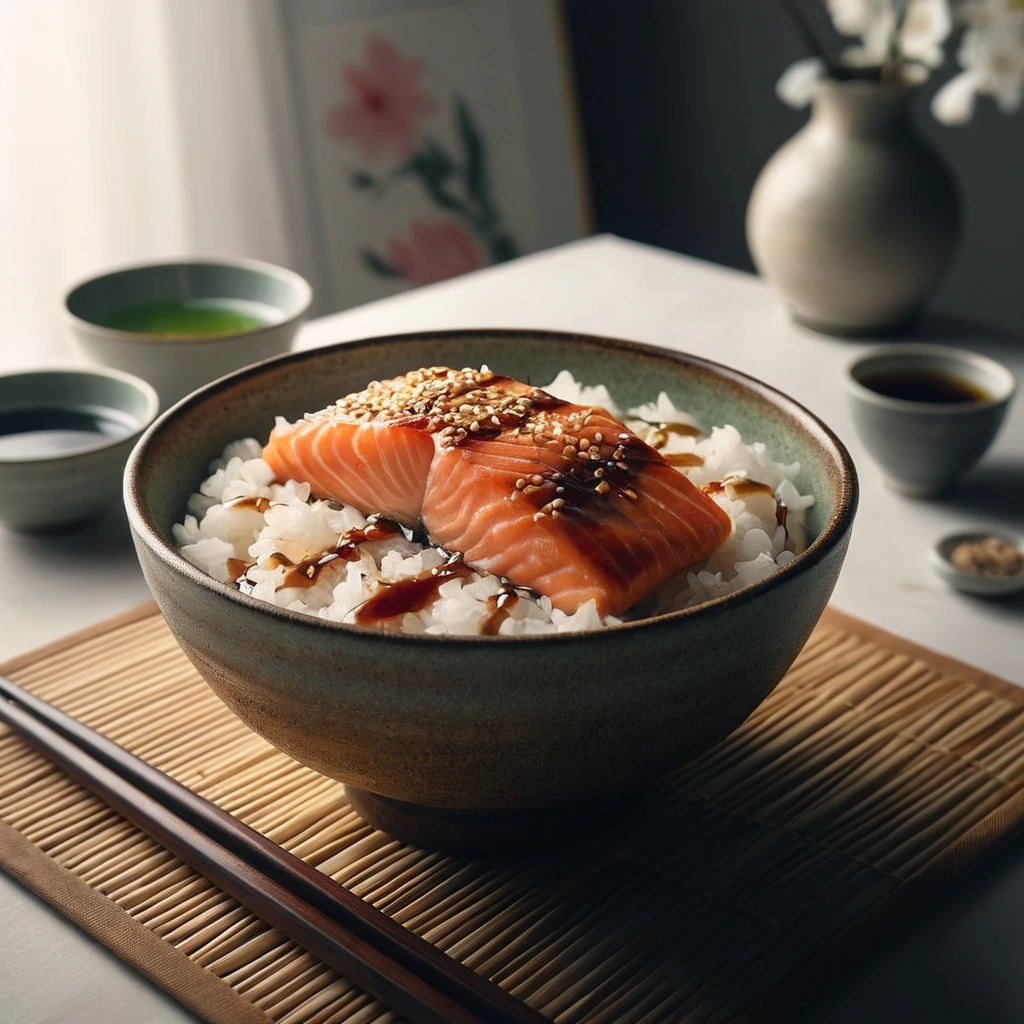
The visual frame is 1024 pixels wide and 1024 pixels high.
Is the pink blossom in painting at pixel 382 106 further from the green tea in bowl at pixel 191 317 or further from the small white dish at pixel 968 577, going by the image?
the small white dish at pixel 968 577

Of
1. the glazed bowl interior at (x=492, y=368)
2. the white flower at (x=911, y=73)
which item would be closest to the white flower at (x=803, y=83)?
the white flower at (x=911, y=73)

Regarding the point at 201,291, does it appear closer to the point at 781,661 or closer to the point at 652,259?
the point at 652,259

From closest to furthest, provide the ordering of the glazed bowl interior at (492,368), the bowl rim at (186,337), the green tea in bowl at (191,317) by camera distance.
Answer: the glazed bowl interior at (492,368)
the bowl rim at (186,337)
the green tea in bowl at (191,317)

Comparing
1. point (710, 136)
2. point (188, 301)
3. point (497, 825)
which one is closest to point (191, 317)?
point (188, 301)

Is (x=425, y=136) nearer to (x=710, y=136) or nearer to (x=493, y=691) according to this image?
(x=710, y=136)

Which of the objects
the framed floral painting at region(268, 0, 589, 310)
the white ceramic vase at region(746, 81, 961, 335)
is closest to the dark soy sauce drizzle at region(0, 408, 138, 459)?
the white ceramic vase at region(746, 81, 961, 335)

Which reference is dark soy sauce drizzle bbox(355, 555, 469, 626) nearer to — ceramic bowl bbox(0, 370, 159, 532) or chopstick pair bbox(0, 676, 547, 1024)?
chopstick pair bbox(0, 676, 547, 1024)

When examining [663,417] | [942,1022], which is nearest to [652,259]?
[663,417]
